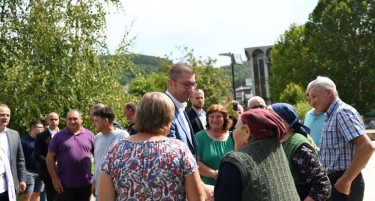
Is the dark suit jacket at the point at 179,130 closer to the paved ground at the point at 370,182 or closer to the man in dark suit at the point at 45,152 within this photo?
the man in dark suit at the point at 45,152

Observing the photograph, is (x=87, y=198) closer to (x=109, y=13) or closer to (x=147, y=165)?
(x=147, y=165)

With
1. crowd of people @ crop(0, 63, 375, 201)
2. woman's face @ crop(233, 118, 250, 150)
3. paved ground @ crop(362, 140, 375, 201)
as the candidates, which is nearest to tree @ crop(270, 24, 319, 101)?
paved ground @ crop(362, 140, 375, 201)

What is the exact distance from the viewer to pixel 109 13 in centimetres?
1831

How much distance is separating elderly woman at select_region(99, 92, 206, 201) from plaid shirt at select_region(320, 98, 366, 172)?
2034 millimetres

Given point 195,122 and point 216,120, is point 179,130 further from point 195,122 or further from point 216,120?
point 195,122

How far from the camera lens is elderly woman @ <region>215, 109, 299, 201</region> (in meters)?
3.45

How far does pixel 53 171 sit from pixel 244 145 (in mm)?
5518

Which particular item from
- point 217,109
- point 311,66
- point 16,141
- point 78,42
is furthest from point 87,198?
point 311,66

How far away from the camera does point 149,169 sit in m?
3.83

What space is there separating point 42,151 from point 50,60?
7.29 m

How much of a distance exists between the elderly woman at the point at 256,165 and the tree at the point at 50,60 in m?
13.2

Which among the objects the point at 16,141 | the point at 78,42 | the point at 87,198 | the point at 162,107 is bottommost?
the point at 87,198

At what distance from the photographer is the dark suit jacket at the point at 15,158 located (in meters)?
7.80

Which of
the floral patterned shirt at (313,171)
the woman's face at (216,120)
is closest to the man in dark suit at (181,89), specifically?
the floral patterned shirt at (313,171)
